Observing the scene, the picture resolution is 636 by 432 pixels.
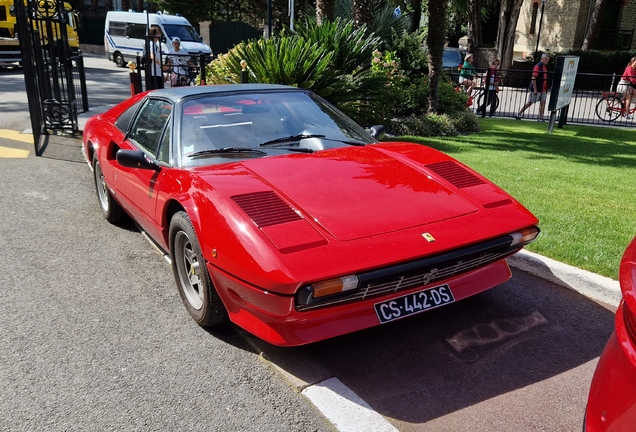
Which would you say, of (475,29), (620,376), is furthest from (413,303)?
(475,29)

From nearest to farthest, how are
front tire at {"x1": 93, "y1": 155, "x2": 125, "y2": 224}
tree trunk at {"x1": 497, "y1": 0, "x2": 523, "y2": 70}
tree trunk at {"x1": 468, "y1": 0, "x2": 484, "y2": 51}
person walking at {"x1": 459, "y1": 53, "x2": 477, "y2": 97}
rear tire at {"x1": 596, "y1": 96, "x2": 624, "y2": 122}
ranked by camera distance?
front tire at {"x1": 93, "y1": 155, "x2": 125, "y2": 224} → rear tire at {"x1": 596, "y1": 96, "x2": 624, "y2": 122} → person walking at {"x1": 459, "y1": 53, "x2": 477, "y2": 97} → tree trunk at {"x1": 497, "y1": 0, "x2": 523, "y2": 70} → tree trunk at {"x1": 468, "y1": 0, "x2": 484, "y2": 51}

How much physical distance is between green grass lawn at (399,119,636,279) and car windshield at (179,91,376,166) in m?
1.97

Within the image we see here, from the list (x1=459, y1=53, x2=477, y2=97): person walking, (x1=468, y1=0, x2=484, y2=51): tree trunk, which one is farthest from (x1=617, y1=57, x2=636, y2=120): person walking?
(x1=468, y1=0, x2=484, y2=51): tree trunk

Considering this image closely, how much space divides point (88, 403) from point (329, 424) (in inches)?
47.8

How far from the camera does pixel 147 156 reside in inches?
167

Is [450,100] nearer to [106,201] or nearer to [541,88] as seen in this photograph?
[541,88]

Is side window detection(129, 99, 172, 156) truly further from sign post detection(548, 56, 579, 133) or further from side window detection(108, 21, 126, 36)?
side window detection(108, 21, 126, 36)

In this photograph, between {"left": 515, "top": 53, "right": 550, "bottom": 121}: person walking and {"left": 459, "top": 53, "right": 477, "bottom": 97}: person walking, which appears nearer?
{"left": 515, "top": 53, "right": 550, "bottom": 121}: person walking

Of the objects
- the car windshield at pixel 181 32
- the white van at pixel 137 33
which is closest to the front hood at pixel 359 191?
the white van at pixel 137 33

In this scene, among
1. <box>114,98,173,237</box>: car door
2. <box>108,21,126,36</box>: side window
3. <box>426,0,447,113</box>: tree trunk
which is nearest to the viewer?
<box>114,98,173,237</box>: car door

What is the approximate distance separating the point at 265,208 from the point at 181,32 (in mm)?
24890

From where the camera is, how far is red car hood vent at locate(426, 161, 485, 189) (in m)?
3.67

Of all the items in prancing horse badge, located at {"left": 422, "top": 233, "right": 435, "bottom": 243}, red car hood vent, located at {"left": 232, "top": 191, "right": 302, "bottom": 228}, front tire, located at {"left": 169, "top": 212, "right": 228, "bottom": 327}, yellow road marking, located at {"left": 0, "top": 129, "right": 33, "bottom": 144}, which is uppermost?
red car hood vent, located at {"left": 232, "top": 191, "right": 302, "bottom": 228}

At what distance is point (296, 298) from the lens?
107 inches
